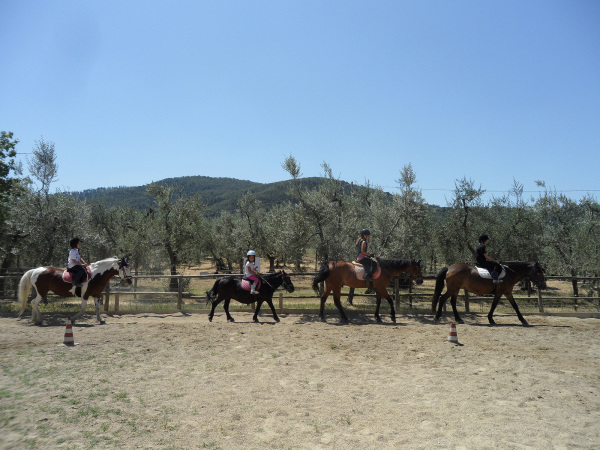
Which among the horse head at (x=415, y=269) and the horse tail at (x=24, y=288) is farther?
the horse head at (x=415, y=269)

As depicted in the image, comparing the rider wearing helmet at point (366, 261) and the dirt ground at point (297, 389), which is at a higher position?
the rider wearing helmet at point (366, 261)

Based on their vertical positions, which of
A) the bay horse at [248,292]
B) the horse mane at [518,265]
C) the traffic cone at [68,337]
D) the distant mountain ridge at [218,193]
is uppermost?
the distant mountain ridge at [218,193]

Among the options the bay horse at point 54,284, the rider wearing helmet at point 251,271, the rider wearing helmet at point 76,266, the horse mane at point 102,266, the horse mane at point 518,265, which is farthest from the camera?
the horse mane at point 518,265

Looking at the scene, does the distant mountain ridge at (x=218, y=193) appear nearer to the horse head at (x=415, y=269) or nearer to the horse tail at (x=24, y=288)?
the horse tail at (x=24, y=288)

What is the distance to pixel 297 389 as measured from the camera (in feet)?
20.8

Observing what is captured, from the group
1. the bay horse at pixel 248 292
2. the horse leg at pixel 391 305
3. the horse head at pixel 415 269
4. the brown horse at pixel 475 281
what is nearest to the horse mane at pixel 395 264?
the horse head at pixel 415 269

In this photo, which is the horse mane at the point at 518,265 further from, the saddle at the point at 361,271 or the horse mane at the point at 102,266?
the horse mane at the point at 102,266

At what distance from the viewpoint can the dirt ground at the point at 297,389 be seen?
4.70 m

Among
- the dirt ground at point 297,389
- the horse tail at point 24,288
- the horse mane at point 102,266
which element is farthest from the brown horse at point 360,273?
the horse tail at point 24,288

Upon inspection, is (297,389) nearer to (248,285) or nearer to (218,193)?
(248,285)

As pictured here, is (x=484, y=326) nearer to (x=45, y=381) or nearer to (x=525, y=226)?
(x=45, y=381)

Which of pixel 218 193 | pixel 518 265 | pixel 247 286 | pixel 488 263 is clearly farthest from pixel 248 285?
pixel 218 193

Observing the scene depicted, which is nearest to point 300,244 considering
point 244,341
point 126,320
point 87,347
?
point 126,320

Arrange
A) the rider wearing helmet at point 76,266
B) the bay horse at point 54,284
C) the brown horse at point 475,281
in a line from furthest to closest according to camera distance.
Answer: the brown horse at point 475,281 → the bay horse at point 54,284 → the rider wearing helmet at point 76,266
